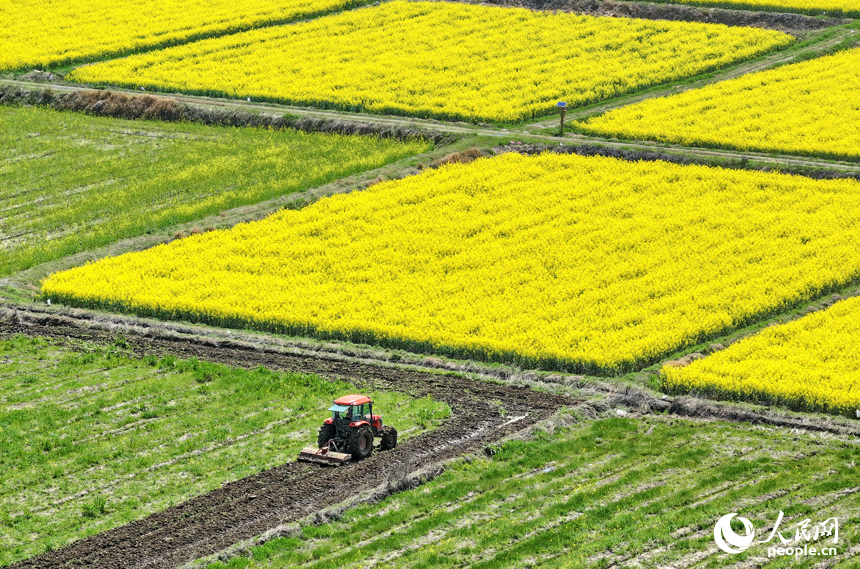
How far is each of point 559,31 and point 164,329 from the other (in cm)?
5173

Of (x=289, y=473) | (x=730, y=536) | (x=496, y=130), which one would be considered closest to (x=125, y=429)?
(x=289, y=473)

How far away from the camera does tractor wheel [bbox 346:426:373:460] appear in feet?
103

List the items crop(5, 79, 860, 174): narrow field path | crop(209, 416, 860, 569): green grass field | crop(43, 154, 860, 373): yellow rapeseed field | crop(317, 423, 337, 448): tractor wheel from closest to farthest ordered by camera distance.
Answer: crop(209, 416, 860, 569): green grass field → crop(317, 423, 337, 448): tractor wheel → crop(43, 154, 860, 373): yellow rapeseed field → crop(5, 79, 860, 174): narrow field path

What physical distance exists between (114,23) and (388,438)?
236ft

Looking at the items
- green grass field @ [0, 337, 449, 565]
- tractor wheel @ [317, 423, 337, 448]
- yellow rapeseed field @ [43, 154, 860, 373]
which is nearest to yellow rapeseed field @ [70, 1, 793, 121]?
yellow rapeseed field @ [43, 154, 860, 373]

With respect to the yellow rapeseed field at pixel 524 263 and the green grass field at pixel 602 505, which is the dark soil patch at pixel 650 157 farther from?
the green grass field at pixel 602 505

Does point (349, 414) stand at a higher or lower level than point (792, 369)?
higher

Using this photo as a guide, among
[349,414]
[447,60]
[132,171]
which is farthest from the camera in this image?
[447,60]

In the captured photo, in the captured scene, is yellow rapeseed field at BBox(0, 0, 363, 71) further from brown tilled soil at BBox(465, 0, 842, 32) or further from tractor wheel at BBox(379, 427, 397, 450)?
tractor wheel at BBox(379, 427, 397, 450)

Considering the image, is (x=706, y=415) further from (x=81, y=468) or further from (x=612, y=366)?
(x=81, y=468)

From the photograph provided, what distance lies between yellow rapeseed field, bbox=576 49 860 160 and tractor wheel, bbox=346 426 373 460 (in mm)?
34252

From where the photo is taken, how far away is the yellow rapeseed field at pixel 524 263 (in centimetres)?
4169

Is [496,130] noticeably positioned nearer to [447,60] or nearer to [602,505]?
[447,60]

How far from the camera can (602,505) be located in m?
29.2
